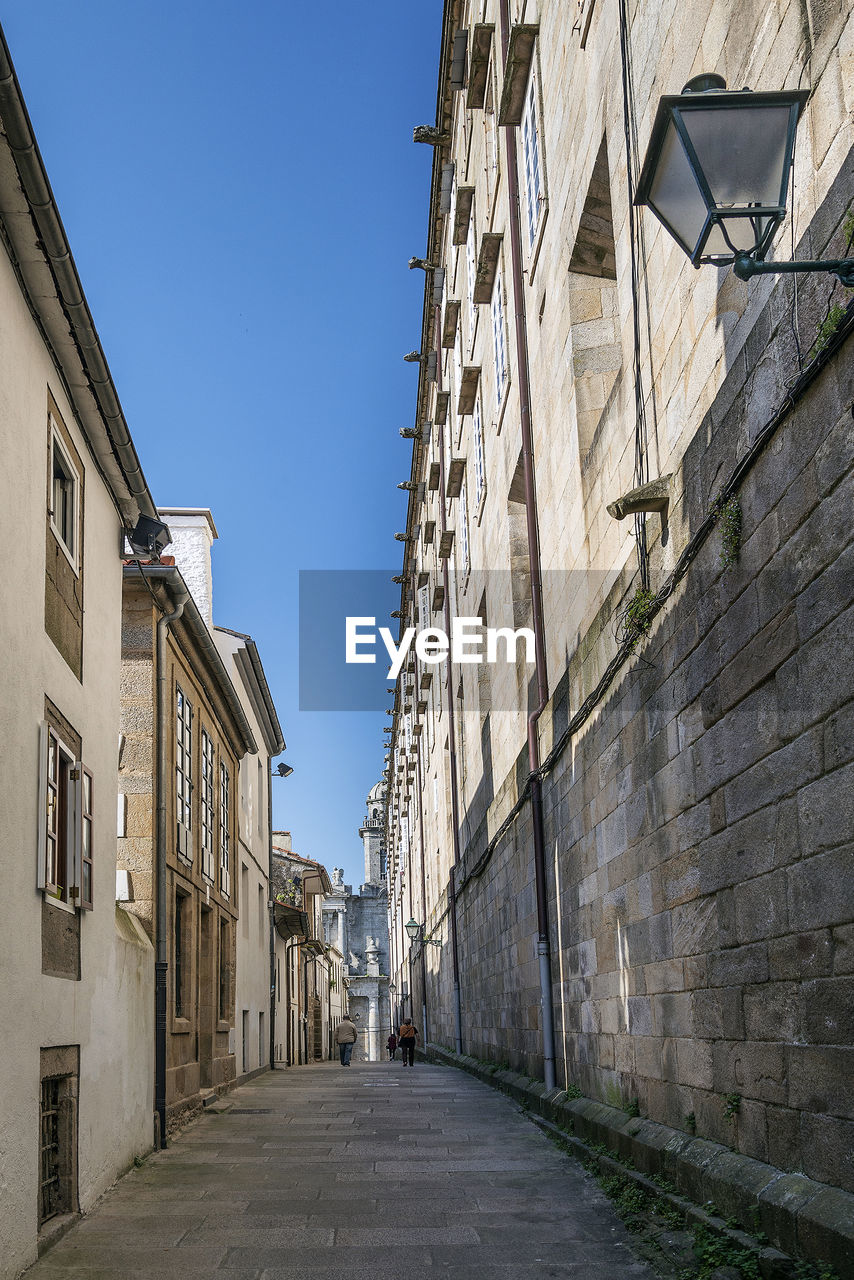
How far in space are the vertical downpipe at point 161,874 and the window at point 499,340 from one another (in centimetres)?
518

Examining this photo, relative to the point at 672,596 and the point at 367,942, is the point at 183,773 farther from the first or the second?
the point at 367,942

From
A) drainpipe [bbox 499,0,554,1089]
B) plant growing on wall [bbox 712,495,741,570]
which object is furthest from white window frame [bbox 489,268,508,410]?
plant growing on wall [bbox 712,495,741,570]

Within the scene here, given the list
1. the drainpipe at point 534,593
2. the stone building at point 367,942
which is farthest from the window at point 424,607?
the stone building at point 367,942

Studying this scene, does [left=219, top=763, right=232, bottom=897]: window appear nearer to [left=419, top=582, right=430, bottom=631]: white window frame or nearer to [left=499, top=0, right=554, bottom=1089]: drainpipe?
[left=499, top=0, right=554, bottom=1089]: drainpipe

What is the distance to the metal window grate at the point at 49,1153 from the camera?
7.81 metres

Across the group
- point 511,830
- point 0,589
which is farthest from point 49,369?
point 511,830

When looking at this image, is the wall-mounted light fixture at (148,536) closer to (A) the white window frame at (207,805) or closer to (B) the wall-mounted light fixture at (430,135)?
(A) the white window frame at (207,805)

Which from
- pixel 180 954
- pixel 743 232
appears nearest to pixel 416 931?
pixel 180 954

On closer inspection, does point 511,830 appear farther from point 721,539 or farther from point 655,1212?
point 721,539

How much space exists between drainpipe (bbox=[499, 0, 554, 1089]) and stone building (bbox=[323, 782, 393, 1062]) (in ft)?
224

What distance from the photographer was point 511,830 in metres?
15.9

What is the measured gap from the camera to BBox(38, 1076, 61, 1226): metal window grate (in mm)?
7809

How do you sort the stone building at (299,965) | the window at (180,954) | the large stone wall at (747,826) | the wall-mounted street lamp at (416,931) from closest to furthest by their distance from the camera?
the large stone wall at (747,826)
the window at (180,954)
the stone building at (299,965)
the wall-mounted street lamp at (416,931)

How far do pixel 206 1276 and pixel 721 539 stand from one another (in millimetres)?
4471
